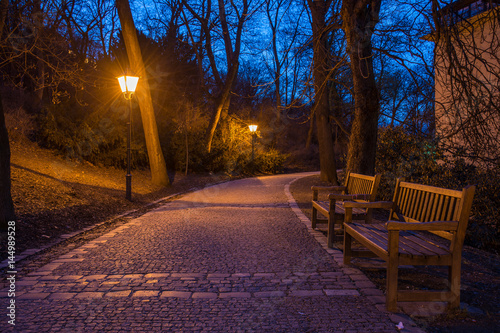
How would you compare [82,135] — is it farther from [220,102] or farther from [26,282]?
[26,282]

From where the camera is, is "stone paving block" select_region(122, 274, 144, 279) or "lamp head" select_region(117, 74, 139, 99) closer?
"stone paving block" select_region(122, 274, 144, 279)

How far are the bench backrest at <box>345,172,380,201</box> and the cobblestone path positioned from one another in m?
1.11

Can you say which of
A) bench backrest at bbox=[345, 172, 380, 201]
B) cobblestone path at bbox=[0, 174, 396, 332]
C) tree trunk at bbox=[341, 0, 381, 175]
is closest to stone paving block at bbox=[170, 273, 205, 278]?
cobblestone path at bbox=[0, 174, 396, 332]

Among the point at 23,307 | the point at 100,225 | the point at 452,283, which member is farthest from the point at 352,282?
the point at 100,225

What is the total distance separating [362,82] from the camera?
8.36m

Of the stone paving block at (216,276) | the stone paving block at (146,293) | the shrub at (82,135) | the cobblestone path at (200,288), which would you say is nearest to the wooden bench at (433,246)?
the cobblestone path at (200,288)

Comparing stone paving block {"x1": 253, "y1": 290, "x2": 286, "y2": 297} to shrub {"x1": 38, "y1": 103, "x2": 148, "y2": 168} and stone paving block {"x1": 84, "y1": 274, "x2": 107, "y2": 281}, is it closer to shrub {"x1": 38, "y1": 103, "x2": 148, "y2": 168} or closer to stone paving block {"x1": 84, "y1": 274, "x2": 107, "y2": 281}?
stone paving block {"x1": 84, "y1": 274, "x2": 107, "y2": 281}

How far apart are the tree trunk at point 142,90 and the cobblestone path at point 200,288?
27.2 feet

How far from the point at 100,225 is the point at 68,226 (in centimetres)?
65

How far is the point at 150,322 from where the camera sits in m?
3.18

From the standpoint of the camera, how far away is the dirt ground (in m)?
3.18

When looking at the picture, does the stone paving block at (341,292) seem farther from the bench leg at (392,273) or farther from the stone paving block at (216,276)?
the stone paving block at (216,276)

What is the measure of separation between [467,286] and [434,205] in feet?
3.34

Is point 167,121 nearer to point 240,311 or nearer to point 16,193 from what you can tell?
point 16,193
